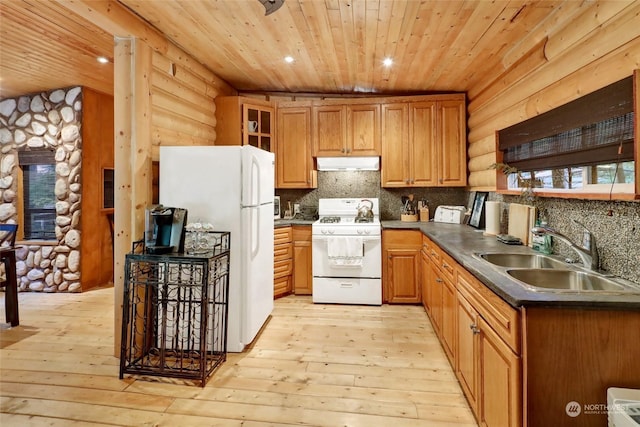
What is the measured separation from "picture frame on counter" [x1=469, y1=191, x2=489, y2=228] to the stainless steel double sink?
4.73ft

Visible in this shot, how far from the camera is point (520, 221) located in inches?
103

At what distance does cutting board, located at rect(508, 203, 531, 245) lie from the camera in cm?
253

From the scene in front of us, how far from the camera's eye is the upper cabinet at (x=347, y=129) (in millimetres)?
4199

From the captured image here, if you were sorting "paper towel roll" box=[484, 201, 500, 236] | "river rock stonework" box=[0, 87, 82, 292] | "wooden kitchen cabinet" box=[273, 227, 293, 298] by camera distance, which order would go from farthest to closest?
"river rock stonework" box=[0, 87, 82, 292]
"wooden kitchen cabinet" box=[273, 227, 293, 298]
"paper towel roll" box=[484, 201, 500, 236]

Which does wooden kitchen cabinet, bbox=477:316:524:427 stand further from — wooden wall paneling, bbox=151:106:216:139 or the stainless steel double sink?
wooden wall paneling, bbox=151:106:216:139

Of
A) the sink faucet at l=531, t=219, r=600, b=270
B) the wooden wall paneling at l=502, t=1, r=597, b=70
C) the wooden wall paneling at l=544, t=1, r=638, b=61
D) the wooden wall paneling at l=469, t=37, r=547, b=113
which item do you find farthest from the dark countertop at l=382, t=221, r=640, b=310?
the wooden wall paneling at l=502, t=1, r=597, b=70

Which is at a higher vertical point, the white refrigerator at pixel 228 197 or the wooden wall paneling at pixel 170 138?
the wooden wall paneling at pixel 170 138

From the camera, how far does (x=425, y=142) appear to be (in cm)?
414

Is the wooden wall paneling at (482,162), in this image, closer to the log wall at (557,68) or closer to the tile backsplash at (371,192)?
the log wall at (557,68)

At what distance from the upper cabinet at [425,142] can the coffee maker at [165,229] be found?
263 centimetres

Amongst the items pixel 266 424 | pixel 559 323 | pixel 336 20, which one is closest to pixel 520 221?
→ pixel 559 323

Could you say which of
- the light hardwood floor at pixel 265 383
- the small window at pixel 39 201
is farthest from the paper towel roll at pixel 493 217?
the small window at pixel 39 201

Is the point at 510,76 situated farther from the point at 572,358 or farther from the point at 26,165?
the point at 26,165

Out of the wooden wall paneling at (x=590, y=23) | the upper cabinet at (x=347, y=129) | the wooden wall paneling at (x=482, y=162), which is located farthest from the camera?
the upper cabinet at (x=347, y=129)
